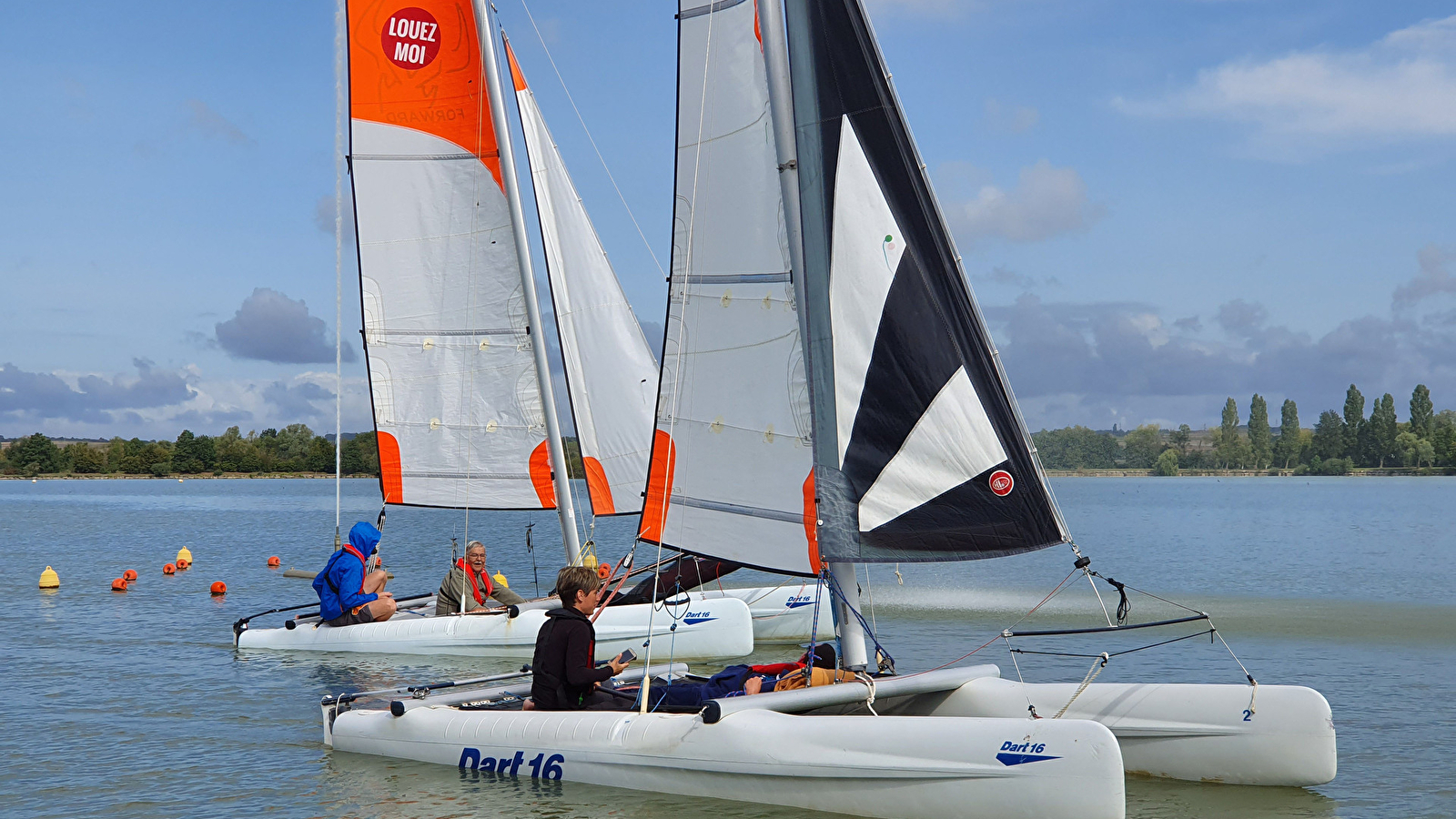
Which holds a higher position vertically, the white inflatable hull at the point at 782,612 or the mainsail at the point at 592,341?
the mainsail at the point at 592,341

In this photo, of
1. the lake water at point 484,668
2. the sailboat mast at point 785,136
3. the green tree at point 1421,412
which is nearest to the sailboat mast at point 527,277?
the lake water at point 484,668

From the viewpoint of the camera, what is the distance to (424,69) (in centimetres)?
1433

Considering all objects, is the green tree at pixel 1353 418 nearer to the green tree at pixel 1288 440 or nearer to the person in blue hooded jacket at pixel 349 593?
the green tree at pixel 1288 440

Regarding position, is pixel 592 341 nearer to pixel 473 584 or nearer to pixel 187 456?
pixel 473 584

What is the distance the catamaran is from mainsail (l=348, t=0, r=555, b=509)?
6466mm

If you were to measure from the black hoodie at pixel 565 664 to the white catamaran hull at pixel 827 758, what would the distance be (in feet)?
0.59

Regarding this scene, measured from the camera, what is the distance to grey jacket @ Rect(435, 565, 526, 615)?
13.9 m

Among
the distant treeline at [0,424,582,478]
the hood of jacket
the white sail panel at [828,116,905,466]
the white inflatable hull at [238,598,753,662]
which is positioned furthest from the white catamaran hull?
the distant treeline at [0,424,582,478]

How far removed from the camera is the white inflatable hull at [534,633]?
12.7m

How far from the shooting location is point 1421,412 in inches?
5285

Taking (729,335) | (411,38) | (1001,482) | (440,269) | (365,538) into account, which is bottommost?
(365,538)

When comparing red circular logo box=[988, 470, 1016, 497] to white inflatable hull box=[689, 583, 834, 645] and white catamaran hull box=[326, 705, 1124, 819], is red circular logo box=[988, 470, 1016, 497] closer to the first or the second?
white catamaran hull box=[326, 705, 1124, 819]

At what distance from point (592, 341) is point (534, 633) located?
3.94 metres

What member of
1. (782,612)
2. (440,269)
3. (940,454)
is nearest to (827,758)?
(940,454)
